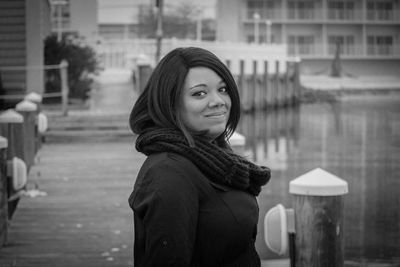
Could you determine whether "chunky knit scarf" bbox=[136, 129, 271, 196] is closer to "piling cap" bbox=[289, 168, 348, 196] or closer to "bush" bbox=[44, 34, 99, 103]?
"piling cap" bbox=[289, 168, 348, 196]

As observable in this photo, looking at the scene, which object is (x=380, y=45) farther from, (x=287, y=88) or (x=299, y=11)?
(x=287, y=88)

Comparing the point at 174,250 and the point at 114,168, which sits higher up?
the point at 174,250

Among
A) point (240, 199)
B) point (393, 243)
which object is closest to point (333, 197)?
point (240, 199)

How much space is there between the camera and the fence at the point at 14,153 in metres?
6.79

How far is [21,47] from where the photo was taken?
20562mm

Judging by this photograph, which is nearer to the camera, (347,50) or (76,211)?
(76,211)

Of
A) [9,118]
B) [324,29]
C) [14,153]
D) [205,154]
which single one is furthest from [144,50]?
[324,29]

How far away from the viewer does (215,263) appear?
2.68m

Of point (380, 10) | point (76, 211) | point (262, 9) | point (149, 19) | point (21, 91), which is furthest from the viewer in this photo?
point (380, 10)

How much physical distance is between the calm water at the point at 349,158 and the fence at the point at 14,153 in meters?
1.82

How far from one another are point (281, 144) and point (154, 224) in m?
22.8

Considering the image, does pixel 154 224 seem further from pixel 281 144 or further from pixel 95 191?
pixel 281 144

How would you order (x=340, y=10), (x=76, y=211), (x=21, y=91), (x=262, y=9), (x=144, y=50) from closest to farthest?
(x=76, y=211) < (x=21, y=91) < (x=144, y=50) < (x=262, y=9) < (x=340, y=10)

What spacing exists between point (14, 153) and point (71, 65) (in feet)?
40.6
